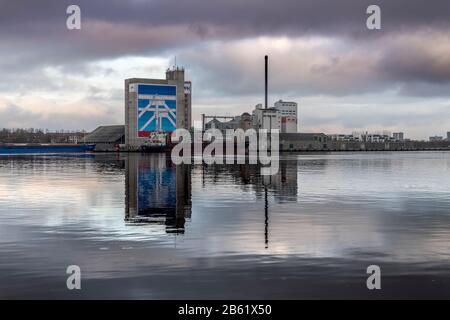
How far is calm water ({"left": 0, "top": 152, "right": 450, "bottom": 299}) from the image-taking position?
15641 mm

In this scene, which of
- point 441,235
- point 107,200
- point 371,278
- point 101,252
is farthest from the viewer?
point 107,200

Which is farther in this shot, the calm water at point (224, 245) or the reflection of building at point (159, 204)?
the reflection of building at point (159, 204)

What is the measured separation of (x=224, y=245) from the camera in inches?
871

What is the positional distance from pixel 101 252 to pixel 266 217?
1228 cm

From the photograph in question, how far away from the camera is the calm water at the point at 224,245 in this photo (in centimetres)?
1564

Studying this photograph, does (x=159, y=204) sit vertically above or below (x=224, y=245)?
above

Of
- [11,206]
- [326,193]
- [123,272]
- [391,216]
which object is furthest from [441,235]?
[11,206]

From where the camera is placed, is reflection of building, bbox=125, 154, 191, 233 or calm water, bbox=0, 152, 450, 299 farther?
reflection of building, bbox=125, 154, 191, 233

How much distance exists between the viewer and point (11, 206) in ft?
121

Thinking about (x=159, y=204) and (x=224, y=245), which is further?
(x=159, y=204)

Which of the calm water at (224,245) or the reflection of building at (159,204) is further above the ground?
the reflection of building at (159,204)

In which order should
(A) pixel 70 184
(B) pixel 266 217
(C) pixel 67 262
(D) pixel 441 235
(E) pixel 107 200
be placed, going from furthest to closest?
(A) pixel 70 184 < (E) pixel 107 200 < (B) pixel 266 217 < (D) pixel 441 235 < (C) pixel 67 262

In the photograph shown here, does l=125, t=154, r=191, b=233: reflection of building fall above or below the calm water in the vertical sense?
above
